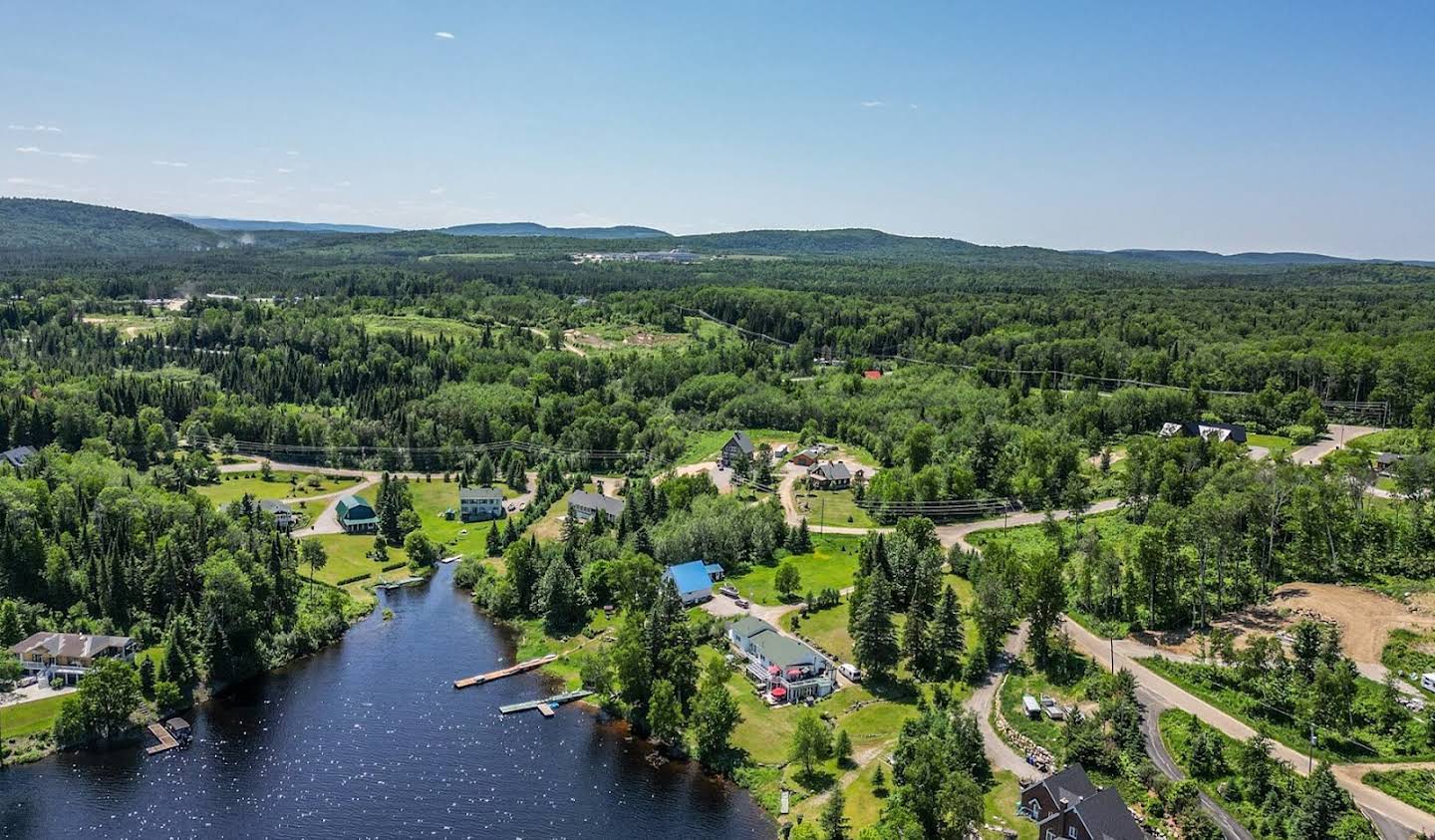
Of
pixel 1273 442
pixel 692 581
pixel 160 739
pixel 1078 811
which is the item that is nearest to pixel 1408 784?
pixel 1078 811

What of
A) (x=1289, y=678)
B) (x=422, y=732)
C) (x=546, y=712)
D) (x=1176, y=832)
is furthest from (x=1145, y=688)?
(x=422, y=732)

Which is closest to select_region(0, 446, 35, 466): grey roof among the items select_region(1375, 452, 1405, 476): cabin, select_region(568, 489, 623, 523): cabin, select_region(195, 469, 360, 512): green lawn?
select_region(195, 469, 360, 512): green lawn

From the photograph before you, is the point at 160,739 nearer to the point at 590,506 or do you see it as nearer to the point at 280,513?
the point at 280,513

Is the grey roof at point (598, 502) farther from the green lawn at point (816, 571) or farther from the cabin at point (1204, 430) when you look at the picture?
the cabin at point (1204, 430)

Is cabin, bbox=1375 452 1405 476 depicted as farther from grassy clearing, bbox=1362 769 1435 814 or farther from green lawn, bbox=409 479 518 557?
green lawn, bbox=409 479 518 557

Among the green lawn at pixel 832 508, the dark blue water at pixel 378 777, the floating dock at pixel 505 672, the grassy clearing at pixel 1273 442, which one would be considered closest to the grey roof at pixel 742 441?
the green lawn at pixel 832 508
